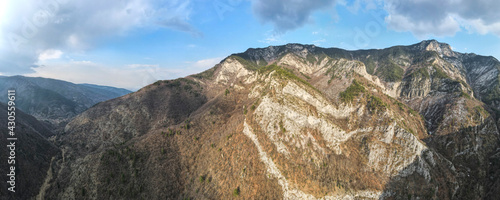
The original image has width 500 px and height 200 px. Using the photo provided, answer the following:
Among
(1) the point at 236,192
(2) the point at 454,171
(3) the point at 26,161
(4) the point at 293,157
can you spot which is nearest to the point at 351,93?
(2) the point at 454,171

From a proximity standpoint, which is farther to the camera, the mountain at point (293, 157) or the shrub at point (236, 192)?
the mountain at point (293, 157)

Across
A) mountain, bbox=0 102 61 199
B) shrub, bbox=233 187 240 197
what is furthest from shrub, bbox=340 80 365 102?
mountain, bbox=0 102 61 199

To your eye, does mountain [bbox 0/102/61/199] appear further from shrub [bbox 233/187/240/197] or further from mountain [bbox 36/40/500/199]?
shrub [bbox 233/187/240/197]

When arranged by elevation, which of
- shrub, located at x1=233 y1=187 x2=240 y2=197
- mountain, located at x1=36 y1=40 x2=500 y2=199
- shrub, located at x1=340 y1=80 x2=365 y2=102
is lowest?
shrub, located at x1=233 y1=187 x2=240 y2=197

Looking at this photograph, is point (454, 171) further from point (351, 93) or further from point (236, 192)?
point (236, 192)

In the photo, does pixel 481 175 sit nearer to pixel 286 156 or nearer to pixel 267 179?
pixel 286 156

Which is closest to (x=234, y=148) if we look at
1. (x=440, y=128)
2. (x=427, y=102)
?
(x=440, y=128)

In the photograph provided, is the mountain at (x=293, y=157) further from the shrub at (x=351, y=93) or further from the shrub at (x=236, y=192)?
A: the shrub at (x=236, y=192)

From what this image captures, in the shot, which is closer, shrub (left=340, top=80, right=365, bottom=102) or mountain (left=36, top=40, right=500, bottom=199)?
mountain (left=36, top=40, right=500, bottom=199)

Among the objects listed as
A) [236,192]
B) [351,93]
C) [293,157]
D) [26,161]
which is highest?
[351,93]

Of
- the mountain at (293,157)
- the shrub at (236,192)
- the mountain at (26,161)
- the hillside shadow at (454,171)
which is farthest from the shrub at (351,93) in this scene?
the mountain at (26,161)
